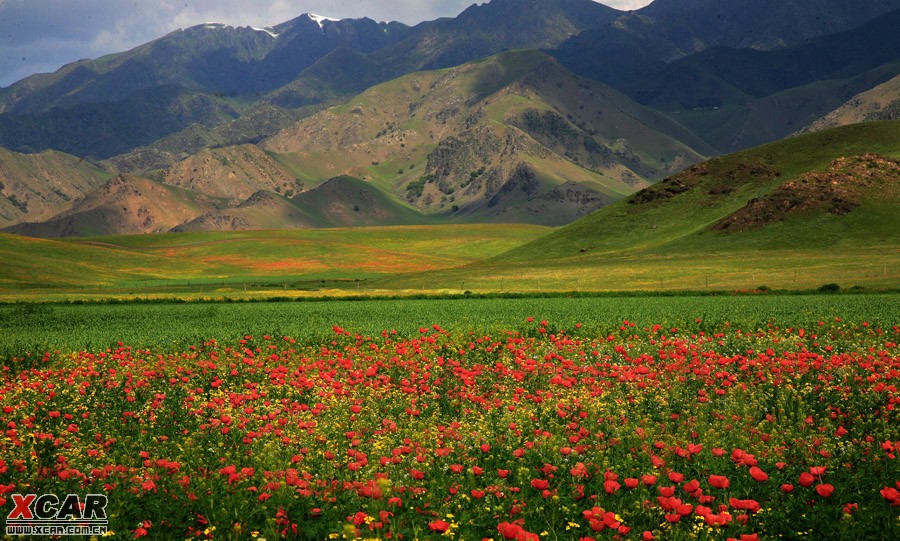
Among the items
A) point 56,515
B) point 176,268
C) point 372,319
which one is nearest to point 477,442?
point 56,515

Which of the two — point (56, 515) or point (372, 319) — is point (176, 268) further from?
point (56, 515)

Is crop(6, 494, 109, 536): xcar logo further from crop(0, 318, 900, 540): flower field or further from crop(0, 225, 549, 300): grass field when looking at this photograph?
crop(0, 225, 549, 300): grass field

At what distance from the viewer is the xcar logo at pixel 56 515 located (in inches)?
419

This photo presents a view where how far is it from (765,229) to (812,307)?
106209 millimetres

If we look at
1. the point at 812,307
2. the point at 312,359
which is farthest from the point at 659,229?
the point at 312,359

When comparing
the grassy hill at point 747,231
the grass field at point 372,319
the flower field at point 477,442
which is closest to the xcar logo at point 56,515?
the flower field at point 477,442

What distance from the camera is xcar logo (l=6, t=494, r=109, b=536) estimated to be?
10648mm

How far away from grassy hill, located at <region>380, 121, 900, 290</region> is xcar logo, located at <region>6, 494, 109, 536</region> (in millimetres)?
72534

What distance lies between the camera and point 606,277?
99.2m

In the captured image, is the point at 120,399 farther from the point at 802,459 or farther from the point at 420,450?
the point at 802,459

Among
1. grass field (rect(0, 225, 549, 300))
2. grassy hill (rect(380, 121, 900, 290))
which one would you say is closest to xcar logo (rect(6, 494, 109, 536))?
grassy hill (rect(380, 121, 900, 290))

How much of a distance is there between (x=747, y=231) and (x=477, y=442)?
5386 inches

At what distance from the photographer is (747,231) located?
457 ft

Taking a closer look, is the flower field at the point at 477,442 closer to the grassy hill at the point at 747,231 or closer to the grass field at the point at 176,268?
the grassy hill at the point at 747,231
